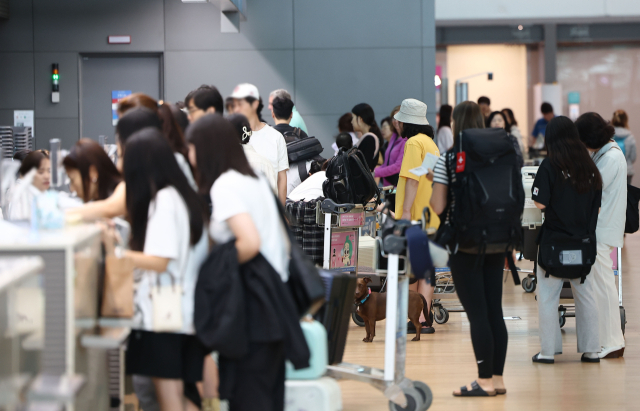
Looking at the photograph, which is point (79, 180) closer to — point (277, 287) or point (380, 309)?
point (277, 287)

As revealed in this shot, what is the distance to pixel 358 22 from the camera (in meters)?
9.80

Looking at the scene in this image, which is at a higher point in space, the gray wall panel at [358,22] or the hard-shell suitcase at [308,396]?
the gray wall panel at [358,22]

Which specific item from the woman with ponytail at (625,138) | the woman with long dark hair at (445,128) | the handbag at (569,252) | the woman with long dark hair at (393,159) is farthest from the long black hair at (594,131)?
the woman with ponytail at (625,138)

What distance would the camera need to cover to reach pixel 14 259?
7.29ft

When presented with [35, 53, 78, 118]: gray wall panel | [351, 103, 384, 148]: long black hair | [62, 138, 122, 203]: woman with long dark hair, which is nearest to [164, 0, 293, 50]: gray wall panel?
[35, 53, 78, 118]: gray wall panel

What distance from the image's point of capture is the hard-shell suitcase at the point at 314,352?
3.23 m

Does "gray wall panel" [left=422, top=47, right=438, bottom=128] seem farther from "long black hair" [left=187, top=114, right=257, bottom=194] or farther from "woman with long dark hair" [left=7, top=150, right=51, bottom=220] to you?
"long black hair" [left=187, top=114, right=257, bottom=194]

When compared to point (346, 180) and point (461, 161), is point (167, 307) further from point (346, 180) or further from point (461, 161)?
point (346, 180)

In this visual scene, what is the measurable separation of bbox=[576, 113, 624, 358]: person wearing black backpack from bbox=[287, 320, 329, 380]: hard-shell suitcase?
249cm

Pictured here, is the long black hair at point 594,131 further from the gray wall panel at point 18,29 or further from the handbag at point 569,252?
the gray wall panel at point 18,29

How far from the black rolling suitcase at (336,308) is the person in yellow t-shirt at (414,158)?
69.9 inches

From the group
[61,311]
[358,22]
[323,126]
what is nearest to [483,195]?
[61,311]

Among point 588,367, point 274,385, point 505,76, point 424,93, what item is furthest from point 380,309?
point 505,76

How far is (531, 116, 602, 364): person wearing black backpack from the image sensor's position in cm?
472
